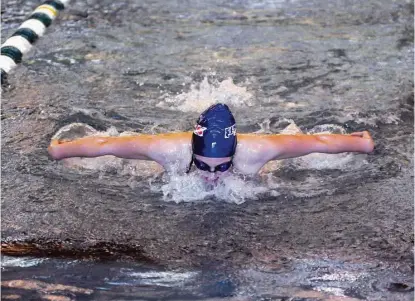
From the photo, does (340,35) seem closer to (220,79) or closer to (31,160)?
(220,79)

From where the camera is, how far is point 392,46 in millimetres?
6188

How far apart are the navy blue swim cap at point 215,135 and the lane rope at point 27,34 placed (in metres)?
2.42

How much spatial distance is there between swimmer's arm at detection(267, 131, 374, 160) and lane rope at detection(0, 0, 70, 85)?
2.66 metres

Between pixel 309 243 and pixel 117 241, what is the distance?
1.01 metres

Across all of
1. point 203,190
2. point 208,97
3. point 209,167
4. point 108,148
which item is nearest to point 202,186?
point 203,190

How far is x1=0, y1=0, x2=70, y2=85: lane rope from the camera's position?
19.0 ft

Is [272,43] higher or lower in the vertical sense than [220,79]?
higher

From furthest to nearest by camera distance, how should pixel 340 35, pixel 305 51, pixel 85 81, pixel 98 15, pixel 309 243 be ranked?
pixel 98 15 → pixel 340 35 → pixel 305 51 → pixel 85 81 → pixel 309 243

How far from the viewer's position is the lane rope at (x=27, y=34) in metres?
5.78

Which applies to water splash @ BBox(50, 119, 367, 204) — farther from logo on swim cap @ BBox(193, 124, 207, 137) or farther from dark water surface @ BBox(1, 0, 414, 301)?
logo on swim cap @ BBox(193, 124, 207, 137)

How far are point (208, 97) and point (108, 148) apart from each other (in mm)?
1554

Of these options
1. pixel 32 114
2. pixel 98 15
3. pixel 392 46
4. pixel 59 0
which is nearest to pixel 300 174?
pixel 32 114

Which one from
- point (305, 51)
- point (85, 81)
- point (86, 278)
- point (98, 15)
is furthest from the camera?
point (98, 15)

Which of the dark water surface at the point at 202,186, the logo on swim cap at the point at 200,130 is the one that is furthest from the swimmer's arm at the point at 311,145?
the logo on swim cap at the point at 200,130
